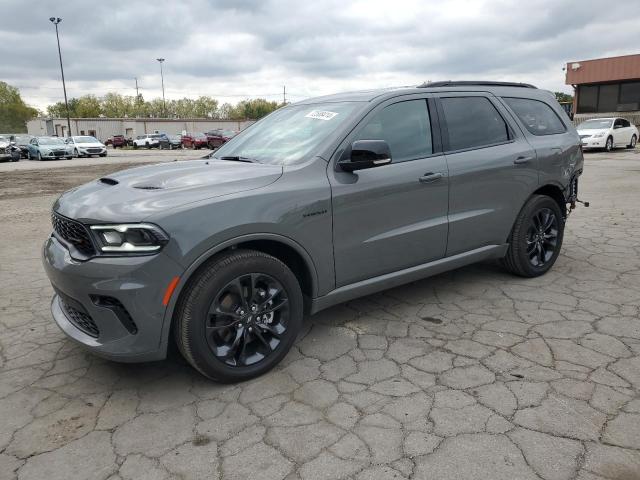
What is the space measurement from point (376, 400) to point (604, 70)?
37.1m

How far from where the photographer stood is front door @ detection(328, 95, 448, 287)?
11.1ft

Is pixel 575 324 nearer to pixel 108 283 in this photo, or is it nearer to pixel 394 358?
pixel 394 358

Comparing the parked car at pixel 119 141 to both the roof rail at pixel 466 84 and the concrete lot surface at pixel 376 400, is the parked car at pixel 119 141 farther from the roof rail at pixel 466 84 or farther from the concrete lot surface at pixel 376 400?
the roof rail at pixel 466 84

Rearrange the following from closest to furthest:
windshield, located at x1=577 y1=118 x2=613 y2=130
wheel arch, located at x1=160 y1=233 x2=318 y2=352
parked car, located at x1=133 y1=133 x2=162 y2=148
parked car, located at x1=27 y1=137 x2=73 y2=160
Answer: wheel arch, located at x1=160 y1=233 x2=318 y2=352 < windshield, located at x1=577 y1=118 x2=613 y2=130 < parked car, located at x1=27 y1=137 x2=73 y2=160 < parked car, located at x1=133 y1=133 x2=162 y2=148

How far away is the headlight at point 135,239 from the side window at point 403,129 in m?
1.58

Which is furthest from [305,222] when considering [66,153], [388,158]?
[66,153]

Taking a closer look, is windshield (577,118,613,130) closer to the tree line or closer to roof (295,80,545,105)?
roof (295,80,545,105)

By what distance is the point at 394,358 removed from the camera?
11.0 feet

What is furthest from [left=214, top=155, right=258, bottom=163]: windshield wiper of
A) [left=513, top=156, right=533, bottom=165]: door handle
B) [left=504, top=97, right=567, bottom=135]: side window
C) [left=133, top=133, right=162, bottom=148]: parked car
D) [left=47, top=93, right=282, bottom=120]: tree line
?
[left=47, top=93, right=282, bottom=120]: tree line

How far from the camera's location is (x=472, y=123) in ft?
13.9

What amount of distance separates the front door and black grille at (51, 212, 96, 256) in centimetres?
146

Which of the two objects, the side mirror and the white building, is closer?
the side mirror

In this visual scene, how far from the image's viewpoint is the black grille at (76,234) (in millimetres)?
2816

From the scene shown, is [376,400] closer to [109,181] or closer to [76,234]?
[76,234]
